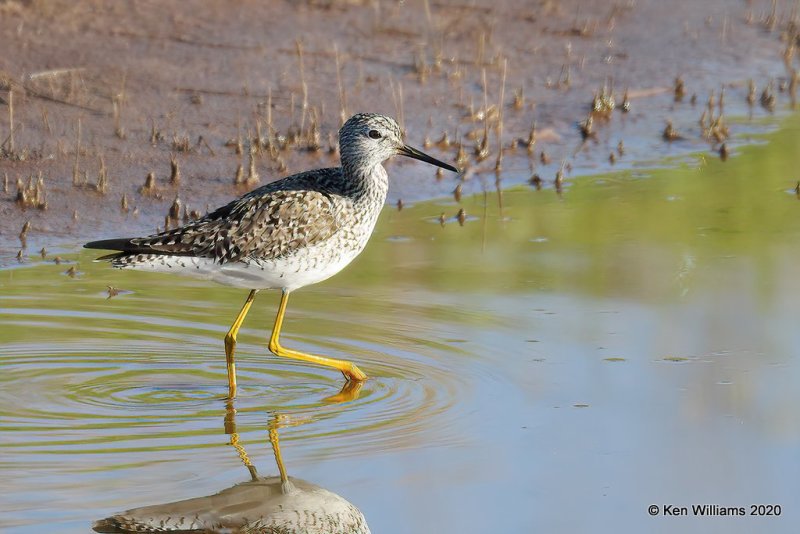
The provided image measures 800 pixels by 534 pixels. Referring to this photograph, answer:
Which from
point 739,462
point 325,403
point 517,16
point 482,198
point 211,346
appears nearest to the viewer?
point 739,462

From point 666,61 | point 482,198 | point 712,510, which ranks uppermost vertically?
point 666,61

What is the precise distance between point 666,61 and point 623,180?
136 inches

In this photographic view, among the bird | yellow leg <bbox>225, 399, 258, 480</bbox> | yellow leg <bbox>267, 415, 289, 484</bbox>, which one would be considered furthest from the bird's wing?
yellow leg <bbox>267, 415, 289, 484</bbox>

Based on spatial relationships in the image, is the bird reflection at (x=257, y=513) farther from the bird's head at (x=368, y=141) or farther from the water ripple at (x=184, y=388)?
the bird's head at (x=368, y=141)

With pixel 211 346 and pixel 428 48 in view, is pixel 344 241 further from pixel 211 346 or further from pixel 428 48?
pixel 428 48

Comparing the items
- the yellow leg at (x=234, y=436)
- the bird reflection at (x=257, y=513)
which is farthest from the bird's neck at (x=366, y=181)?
the bird reflection at (x=257, y=513)

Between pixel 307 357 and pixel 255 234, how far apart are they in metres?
0.73

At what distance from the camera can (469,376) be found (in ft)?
23.4

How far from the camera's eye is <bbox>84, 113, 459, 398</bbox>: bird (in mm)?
7090

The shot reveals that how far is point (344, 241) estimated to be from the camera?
7.21m

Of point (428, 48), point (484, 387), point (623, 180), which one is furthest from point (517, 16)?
point (484, 387)

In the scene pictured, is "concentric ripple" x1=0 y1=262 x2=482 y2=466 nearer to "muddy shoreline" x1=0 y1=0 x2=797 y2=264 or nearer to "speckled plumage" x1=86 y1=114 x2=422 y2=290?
"speckled plumage" x1=86 y1=114 x2=422 y2=290

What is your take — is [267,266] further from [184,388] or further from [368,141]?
[368,141]

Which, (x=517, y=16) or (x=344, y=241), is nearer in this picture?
(x=344, y=241)
